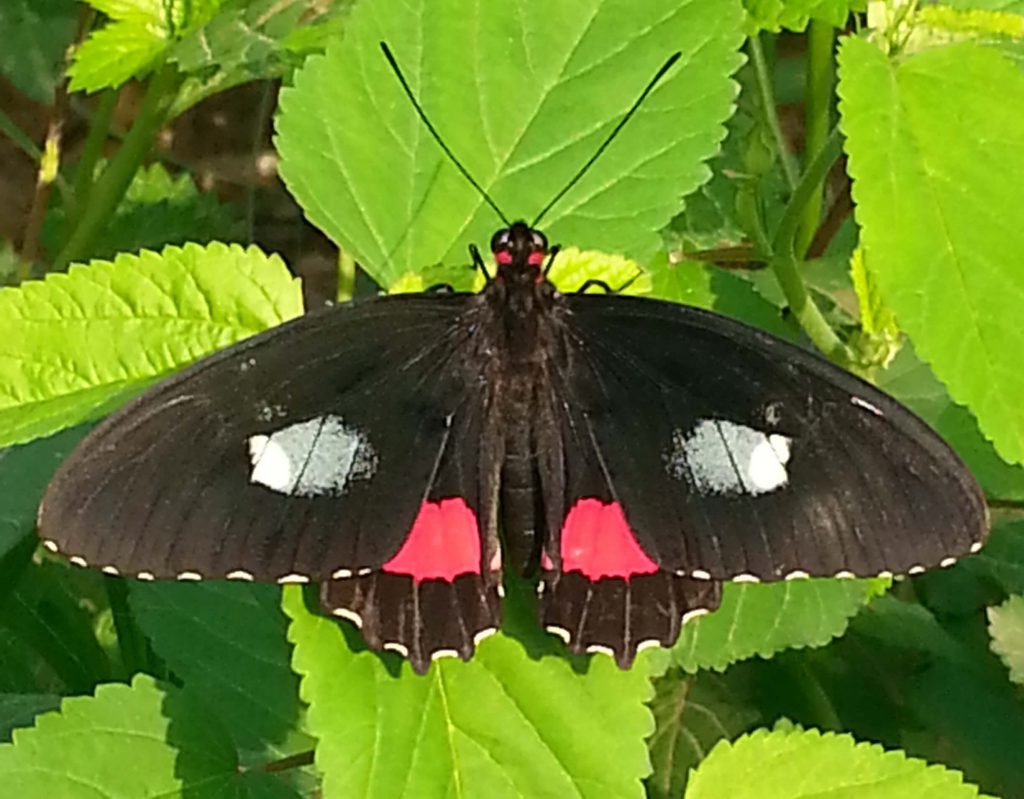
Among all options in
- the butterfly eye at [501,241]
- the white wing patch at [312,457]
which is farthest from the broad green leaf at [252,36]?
the white wing patch at [312,457]

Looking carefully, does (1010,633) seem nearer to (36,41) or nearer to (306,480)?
(306,480)

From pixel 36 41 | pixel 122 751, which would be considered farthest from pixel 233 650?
pixel 36 41

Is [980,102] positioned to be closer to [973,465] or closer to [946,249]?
[946,249]

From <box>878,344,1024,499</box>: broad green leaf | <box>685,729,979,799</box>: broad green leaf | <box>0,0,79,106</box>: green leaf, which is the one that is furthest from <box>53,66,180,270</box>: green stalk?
<box>685,729,979,799</box>: broad green leaf

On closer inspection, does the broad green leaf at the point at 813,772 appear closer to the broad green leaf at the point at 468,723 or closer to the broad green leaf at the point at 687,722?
the broad green leaf at the point at 468,723

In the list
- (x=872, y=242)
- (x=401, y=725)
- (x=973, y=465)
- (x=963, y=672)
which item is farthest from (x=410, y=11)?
(x=963, y=672)

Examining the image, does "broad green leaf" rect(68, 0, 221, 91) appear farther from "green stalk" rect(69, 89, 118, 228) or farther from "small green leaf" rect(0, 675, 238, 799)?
"small green leaf" rect(0, 675, 238, 799)
